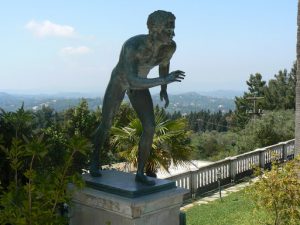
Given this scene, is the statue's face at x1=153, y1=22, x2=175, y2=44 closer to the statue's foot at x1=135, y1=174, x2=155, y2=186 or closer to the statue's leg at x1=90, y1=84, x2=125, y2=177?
the statue's leg at x1=90, y1=84, x2=125, y2=177

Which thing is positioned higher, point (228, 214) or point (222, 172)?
point (222, 172)

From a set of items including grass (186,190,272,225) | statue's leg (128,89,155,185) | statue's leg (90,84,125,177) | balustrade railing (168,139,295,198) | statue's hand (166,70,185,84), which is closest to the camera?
statue's hand (166,70,185,84)

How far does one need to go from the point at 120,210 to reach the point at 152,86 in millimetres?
1103

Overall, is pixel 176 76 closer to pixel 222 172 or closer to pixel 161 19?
pixel 161 19

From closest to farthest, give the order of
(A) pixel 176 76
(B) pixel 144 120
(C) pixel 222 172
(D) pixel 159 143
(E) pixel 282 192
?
1. (A) pixel 176 76
2. (B) pixel 144 120
3. (E) pixel 282 192
4. (D) pixel 159 143
5. (C) pixel 222 172

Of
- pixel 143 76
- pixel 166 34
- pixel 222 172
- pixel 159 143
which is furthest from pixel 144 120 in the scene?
pixel 222 172

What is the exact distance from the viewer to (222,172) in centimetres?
1323

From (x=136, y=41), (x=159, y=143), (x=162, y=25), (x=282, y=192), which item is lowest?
(x=282, y=192)

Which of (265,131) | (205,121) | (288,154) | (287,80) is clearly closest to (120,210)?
(288,154)

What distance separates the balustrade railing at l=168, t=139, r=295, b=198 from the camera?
38.6 feet

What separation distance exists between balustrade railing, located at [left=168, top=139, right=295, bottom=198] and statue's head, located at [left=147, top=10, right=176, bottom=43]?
746 cm

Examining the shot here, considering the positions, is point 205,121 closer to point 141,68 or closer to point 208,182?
point 208,182

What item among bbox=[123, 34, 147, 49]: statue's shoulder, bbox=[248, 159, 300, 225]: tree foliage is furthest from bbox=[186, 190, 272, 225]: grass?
bbox=[123, 34, 147, 49]: statue's shoulder

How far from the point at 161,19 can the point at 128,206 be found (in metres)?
1.61
